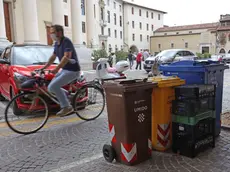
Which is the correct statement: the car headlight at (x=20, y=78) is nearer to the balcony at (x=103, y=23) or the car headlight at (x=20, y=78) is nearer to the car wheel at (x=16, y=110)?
the car wheel at (x=16, y=110)

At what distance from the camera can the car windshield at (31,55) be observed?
22.0 ft

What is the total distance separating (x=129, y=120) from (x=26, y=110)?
2.85 m

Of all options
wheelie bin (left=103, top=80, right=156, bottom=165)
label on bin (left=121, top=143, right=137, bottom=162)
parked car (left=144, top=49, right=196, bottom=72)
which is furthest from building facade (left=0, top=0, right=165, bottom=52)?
label on bin (left=121, top=143, right=137, bottom=162)

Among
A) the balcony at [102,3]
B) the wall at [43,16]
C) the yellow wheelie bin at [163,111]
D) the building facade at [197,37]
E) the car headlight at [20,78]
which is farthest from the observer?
the building facade at [197,37]

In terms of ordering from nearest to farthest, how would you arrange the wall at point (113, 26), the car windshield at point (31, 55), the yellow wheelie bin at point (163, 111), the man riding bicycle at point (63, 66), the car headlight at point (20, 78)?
1. the yellow wheelie bin at point (163, 111)
2. the man riding bicycle at point (63, 66)
3. the car headlight at point (20, 78)
4. the car windshield at point (31, 55)
5. the wall at point (113, 26)

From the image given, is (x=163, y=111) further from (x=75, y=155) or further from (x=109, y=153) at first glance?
(x=75, y=155)

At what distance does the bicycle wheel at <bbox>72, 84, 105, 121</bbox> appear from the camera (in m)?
5.53

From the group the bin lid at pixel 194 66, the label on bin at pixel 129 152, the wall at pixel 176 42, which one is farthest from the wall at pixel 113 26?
the label on bin at pixel 129 152

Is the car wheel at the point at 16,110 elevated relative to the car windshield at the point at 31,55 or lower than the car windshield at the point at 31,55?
lower

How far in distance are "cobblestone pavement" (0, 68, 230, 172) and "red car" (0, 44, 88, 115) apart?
48.3 inches

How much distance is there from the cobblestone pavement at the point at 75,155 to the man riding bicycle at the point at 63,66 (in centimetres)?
61

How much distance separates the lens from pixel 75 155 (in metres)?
3.78

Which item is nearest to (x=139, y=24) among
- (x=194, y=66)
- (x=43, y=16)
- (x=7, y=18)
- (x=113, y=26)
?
(x=113, y=26)

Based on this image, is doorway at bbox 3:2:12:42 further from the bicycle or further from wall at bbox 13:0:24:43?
the bicycle
